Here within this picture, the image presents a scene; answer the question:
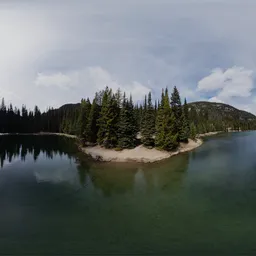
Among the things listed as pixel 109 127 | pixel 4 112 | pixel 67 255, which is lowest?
pixel 67 255

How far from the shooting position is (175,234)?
13.4m

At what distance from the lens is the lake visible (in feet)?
40.6

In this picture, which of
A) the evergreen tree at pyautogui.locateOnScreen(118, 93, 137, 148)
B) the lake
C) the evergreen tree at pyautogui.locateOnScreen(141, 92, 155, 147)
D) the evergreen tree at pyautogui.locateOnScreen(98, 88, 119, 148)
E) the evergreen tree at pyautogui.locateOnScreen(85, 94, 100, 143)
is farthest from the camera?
the evergreen tree at pyautogui.locateOnScreen(85, 94, 100, 143)

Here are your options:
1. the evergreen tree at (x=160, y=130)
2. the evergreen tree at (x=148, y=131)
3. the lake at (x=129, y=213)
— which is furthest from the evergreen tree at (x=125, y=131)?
the lake at (x=129, y=213)

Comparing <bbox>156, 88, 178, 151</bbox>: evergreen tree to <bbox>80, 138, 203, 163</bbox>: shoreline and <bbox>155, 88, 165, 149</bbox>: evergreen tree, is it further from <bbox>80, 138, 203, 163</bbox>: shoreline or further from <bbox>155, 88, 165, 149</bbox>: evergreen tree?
<bbox>80, 138, 203, 163</bbox>: shoreline

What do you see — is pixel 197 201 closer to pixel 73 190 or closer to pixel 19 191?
pixel 73 190

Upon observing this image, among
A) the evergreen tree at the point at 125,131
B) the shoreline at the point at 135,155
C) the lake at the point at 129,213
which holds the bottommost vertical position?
the lake at the point at 129,213

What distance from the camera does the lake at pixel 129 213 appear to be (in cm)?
1237

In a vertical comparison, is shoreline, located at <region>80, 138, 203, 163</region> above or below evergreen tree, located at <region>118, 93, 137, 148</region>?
below

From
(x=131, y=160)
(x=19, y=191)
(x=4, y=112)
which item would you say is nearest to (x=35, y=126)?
(x=4, y=112)

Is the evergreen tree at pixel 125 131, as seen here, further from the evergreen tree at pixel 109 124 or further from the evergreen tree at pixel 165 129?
the evergreen tree at pixel 165 129

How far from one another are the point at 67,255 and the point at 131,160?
89.6 feet

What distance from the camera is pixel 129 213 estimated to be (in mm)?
16609

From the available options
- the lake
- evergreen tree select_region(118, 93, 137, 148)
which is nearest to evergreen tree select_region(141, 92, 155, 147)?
evergreen tree select_region(118, 93, 137, 148)
